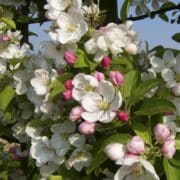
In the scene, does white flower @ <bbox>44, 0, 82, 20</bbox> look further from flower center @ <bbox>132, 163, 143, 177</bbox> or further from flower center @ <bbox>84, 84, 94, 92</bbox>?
flower center @ <bbox>132, 163, 143, 177</bbox>

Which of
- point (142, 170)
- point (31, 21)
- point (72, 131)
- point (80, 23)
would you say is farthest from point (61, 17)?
point (31, 21)

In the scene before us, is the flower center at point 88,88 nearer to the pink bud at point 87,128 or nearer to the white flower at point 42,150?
the pink bud at point 87,128

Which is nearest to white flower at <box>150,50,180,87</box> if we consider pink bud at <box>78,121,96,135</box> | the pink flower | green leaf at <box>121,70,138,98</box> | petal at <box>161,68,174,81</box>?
petal at <box>161,68,174,81</box>

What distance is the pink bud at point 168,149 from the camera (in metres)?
1.79

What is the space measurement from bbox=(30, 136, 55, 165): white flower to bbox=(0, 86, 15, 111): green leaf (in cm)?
38

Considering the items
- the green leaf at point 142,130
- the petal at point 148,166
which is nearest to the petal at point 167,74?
the green leaf at point 142,130

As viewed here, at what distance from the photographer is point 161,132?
6.10ft

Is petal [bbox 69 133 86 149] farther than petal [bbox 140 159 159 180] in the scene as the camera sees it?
Yes

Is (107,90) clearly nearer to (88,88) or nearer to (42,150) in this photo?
(88,88)

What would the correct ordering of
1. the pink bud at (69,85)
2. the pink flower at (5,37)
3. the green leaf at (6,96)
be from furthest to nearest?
the pink flower at (5,37) < the green leaf at (6,96) < the pink bud at (69,85)

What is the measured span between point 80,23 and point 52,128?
405 millimetres

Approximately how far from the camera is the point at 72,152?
2.20m

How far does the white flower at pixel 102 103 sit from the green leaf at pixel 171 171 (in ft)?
0.75

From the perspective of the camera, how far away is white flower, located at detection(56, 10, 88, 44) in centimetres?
222
